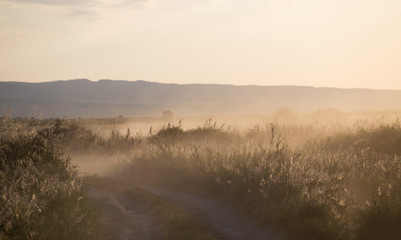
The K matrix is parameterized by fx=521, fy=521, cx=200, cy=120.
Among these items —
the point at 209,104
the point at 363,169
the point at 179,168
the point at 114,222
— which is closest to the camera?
the point at 114,222

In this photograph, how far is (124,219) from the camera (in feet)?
43.9

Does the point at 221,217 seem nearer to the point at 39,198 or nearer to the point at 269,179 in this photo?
the point at 269,179

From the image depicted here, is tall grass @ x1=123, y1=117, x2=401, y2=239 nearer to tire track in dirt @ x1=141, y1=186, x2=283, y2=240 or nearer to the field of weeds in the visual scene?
the field of weeds

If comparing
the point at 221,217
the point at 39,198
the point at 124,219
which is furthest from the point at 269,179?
the point at 39,198

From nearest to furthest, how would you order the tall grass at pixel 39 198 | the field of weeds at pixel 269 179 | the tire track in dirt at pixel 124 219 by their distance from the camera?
the tall grass at pixel 39 198 → the field of weeds at pixel 269 179 → the tire track in dirt at pixel 124 219

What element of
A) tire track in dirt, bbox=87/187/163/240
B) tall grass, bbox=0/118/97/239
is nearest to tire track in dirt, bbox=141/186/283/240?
tire track in dirt, bbox=87/187/163/240

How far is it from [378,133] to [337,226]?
12564 millimetres

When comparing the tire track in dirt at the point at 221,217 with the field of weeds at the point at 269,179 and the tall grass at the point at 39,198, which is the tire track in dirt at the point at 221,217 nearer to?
the field of weeds at the point at 269,179

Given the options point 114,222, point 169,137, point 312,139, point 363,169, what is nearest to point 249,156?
point 363,169

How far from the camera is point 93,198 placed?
16.2m

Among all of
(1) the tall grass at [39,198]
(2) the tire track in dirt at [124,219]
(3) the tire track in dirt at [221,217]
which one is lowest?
(2) the tire track in dirt at [124,219]

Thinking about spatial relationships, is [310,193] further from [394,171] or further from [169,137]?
[169,137]

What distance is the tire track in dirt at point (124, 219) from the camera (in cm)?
1170

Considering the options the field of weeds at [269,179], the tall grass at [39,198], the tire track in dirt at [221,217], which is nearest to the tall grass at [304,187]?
the field of weeds at [269,179]
